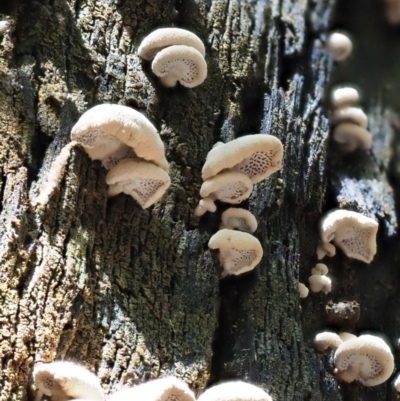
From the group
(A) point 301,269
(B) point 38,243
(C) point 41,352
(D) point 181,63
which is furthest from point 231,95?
(C) point 41,352

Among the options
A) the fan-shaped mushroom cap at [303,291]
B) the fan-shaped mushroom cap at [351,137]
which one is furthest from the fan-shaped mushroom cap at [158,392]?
the fan-shaped mushroom cap at [351,137]

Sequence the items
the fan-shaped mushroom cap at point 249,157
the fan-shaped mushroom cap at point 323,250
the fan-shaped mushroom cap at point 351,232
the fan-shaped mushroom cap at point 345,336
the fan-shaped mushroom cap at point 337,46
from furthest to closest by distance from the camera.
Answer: the fan-shaped mushroom cap at point 337,46, the fan-shaped mushroom cap at point 323,250, the fan-shaped mushroom cap at point 351,232, the fan-shaped mushroom cap at point 345,336, the fan-shaped mushroom cap at point 249,157

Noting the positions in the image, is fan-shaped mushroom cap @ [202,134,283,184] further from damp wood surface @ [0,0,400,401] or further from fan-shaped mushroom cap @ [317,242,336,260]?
fan-shaped mushroom cap @ [317,242,336,260]

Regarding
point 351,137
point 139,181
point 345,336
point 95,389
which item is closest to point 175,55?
point 139,181

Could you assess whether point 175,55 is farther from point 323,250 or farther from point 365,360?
point 365,360

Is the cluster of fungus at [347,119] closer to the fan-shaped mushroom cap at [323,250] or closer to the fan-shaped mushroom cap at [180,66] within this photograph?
the fan-shaped mushroom cap at [323,250]
